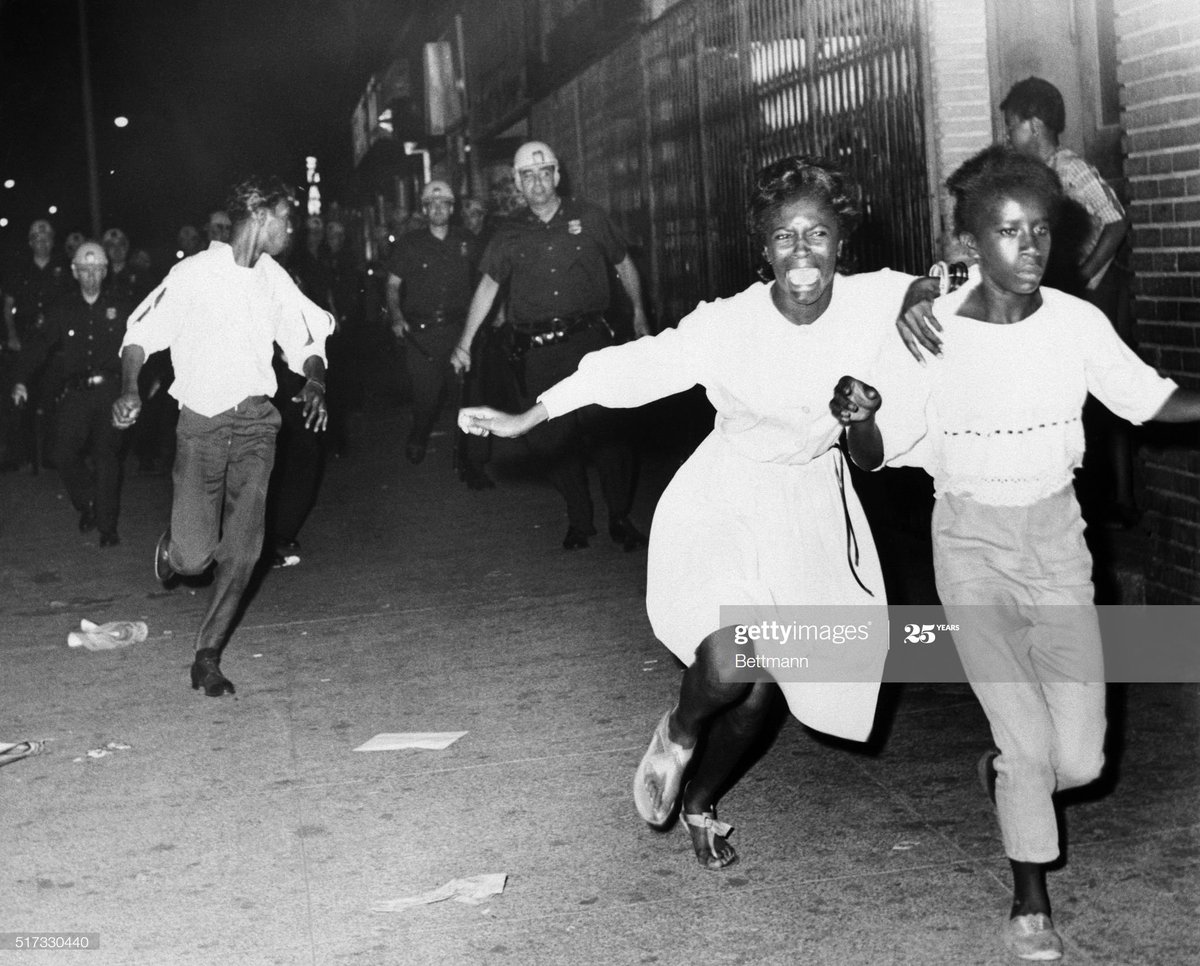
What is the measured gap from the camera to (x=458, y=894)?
4.54 metres

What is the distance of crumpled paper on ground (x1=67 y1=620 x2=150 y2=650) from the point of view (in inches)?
310

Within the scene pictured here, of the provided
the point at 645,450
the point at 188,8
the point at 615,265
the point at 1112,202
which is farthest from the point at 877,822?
the point at 188,8

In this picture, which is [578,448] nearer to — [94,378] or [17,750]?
[94,378]

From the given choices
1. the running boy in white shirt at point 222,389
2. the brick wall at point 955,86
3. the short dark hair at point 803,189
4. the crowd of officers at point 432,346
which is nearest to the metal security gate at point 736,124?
the brick wall at point 955,86

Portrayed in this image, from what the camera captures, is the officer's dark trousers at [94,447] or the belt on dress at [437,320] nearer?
the officer's dark trousers at [94,447]

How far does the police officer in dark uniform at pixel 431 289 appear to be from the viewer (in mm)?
12516

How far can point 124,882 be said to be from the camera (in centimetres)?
475

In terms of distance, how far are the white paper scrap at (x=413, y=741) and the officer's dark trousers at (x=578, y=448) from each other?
3499 millimetres

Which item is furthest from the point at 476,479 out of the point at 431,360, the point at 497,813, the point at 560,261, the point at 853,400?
the point at 853,400

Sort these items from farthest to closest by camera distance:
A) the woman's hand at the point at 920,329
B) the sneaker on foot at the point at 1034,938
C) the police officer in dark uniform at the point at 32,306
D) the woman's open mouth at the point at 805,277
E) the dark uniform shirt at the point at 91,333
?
the police officer in dark uniform at the point at 32,306 → the dark uniform shirt at the point at 91,333 → the woman's open mouth at the point at 805,277 → the woman's hand at the point at 920,329 → the sneaker on foot at the point at 1034,938

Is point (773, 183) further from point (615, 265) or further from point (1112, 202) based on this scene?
point (615, 265)

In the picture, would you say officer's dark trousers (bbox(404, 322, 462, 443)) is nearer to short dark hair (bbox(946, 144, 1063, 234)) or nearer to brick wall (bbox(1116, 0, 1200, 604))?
brick wall (bbox(1116, 0, 1200, 604))

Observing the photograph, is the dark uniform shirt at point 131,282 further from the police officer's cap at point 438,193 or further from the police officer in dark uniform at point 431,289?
the police officer's cap at point 438,193

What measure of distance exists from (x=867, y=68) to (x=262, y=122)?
203 ft
